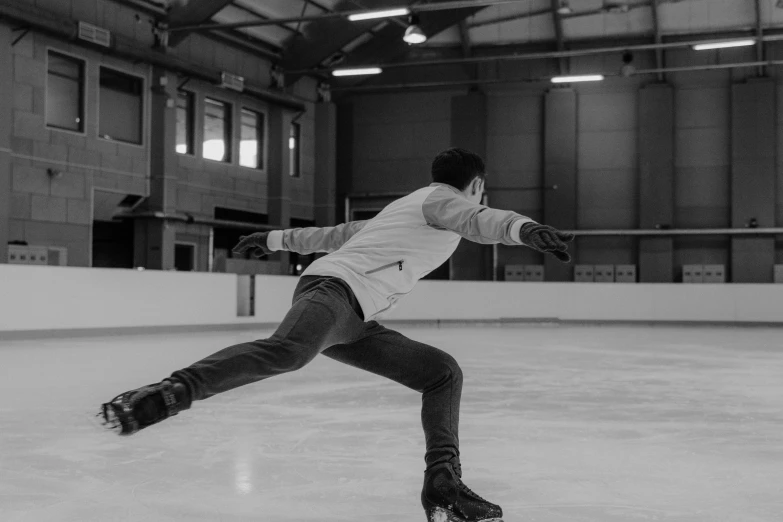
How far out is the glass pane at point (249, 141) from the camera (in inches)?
943

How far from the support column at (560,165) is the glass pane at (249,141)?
29.0 ft

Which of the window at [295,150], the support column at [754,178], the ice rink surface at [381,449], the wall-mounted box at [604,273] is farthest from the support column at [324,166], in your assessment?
the ice rink surface at [381,449]

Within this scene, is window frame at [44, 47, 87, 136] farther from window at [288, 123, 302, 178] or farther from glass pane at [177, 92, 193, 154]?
window at [288, 123, 302, 178]

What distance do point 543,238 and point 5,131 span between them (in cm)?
1625

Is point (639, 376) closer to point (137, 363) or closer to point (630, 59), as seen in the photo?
point (137, 363)

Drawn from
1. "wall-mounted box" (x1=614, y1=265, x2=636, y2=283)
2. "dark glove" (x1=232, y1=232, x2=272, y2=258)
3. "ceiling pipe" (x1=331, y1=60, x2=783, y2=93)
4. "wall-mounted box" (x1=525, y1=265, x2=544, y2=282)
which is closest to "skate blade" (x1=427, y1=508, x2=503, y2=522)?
"dark glove" (x1=232, y1=232, x2=272, y2=258)

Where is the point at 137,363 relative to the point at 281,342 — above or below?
below

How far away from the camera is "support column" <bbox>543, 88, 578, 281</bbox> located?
2466 cm

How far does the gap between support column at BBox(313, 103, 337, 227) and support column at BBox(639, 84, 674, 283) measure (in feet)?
31.6

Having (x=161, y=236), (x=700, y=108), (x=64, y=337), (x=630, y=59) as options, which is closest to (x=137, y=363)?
(x=64, y=337)

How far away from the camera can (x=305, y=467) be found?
13.0ft

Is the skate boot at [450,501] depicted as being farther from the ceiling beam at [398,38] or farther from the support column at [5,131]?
the ceiling beam at [398,38]

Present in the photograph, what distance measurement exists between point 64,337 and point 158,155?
814 cm

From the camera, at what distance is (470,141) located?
25516 mm
